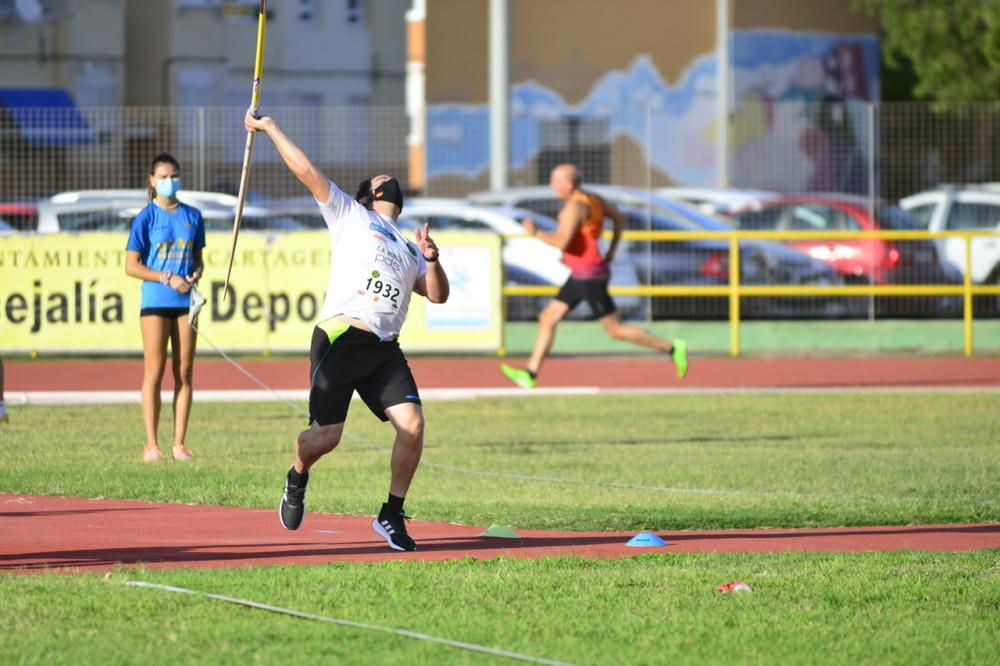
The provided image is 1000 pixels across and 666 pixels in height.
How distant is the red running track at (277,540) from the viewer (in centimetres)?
887

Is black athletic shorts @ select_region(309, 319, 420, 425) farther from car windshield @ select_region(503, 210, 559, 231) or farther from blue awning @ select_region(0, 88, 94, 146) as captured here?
car windshield @ select_region(503, 210, 559, 231)

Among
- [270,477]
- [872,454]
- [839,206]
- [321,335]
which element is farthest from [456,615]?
[839,206]

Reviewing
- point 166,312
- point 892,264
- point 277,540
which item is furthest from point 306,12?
point 277,540

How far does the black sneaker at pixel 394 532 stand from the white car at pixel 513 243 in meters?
14.7

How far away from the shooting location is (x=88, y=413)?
16.9 m

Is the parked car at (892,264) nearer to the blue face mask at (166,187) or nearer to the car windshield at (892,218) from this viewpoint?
the car windshield at (892,218)

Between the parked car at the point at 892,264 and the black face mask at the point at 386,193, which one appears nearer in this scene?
the black face mask at the point at 386,193

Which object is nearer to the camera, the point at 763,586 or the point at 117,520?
the point at 763,586

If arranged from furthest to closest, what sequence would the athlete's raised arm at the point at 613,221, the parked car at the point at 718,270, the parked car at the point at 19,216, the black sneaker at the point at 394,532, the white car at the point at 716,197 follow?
the white car at the point at 716,197
the parked car at the point at 718,270
the parked car at the point at 19,216
the athlete's raised arm at the point at 613,221
the black sneaker at the point at 394,532

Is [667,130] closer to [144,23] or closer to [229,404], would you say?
[229,404]

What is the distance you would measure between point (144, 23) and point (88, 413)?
40.6 meters

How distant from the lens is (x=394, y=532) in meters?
9.14

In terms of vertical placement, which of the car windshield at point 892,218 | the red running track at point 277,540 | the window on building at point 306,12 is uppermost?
the window on building at point 306,12

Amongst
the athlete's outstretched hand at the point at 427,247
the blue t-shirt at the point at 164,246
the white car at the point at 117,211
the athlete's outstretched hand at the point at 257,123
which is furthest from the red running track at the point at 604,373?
the athlete's outstretched hand at the point at 427,247
